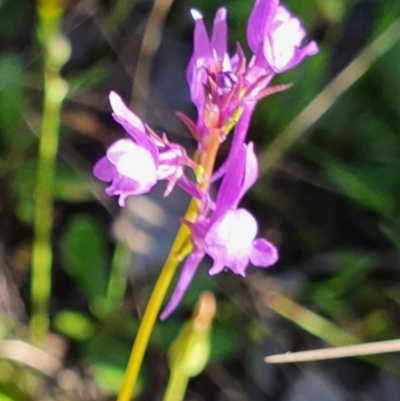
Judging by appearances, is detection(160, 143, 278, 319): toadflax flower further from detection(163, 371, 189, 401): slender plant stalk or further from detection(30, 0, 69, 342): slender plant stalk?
detection(30, 0, 69, 342): slender plant stalk

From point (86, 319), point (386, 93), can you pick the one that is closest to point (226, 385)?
point (86, 319)

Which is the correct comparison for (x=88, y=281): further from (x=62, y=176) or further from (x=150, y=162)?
(x=150, y=162)

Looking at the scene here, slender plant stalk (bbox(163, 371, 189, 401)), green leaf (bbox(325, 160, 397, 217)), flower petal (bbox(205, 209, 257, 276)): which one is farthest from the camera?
green leaf (bbox(325, 160, 397, 217))

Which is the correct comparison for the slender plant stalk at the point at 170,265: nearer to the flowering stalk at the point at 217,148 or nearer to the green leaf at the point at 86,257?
the flowering stalk at the point at 217,148

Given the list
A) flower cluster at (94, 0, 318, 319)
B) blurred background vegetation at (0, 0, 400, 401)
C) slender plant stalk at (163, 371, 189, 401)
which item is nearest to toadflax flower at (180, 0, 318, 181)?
flower cluster at (94, 0, 318, 319)

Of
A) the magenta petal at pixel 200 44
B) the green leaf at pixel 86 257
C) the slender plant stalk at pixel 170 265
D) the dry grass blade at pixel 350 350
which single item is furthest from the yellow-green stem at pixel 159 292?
the green leaf at pixel 86 257

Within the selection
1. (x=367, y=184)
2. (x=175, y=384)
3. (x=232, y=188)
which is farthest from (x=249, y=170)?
(x=367, y=184)

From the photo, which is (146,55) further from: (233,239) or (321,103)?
(233,239)

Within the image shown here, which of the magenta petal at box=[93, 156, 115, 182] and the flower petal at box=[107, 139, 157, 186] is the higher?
the magenta petal at box=[93, 156, 115, 182]
